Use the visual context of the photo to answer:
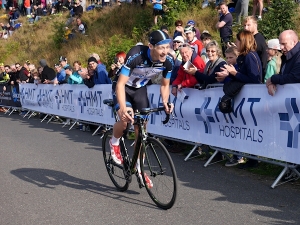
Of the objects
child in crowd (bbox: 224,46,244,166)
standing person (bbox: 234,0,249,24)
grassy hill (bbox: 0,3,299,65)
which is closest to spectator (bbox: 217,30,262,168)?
child in crowd (bbox: 224,46,244,166)

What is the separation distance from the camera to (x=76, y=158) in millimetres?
10055

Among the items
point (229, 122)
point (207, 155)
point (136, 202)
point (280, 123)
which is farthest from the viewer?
point (207, 155)

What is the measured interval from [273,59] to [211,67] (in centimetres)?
105

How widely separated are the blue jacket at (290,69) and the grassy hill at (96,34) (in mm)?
11215

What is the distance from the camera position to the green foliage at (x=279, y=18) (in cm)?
1351

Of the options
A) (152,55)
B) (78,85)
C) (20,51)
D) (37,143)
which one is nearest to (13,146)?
(37,143)

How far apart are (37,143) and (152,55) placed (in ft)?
21.7

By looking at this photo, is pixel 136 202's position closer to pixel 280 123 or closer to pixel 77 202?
pixel 77 202

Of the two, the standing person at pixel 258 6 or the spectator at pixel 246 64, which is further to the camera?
the standing person at pixel 258 6

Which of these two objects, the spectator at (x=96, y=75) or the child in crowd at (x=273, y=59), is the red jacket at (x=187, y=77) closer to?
the child in crowd at (x=273, y=59)

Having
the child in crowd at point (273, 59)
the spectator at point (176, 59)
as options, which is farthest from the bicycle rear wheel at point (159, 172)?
the spectator at point (176, 59)

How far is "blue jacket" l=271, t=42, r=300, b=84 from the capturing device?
6.98 metres

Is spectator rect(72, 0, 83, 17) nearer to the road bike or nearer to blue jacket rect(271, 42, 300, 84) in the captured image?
blue jacket rect(271, 42, 300, 84)

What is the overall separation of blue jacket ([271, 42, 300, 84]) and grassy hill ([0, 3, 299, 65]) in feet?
36.8
